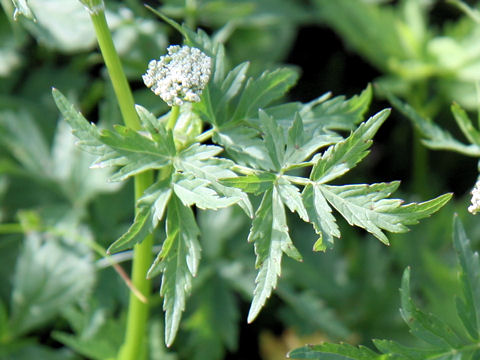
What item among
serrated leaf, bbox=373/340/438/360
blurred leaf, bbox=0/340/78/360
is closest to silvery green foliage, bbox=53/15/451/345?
serrated leaf, bbox=373/340/438/360

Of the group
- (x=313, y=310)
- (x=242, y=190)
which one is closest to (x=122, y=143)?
(x=242, y=190)

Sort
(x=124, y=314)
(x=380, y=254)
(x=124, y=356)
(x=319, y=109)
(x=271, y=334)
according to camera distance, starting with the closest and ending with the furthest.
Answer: (x=319, y=109)
(x=124, y=356)
(x=124, y=314)
(x=380, y=254)
(x=271, y=334)

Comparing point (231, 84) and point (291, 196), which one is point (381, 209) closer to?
point (291, 196)

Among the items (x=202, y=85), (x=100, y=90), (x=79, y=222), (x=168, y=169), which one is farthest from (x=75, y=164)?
(x=202, y=85)

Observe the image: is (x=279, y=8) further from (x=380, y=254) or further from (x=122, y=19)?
(x=380, y=254)

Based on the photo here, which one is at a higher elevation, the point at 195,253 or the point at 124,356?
the point at 195,253

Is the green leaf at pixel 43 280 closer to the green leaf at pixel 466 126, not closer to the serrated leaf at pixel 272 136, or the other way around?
the serrated leaf at pixel 272 136

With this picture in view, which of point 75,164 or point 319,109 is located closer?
point 319,109
